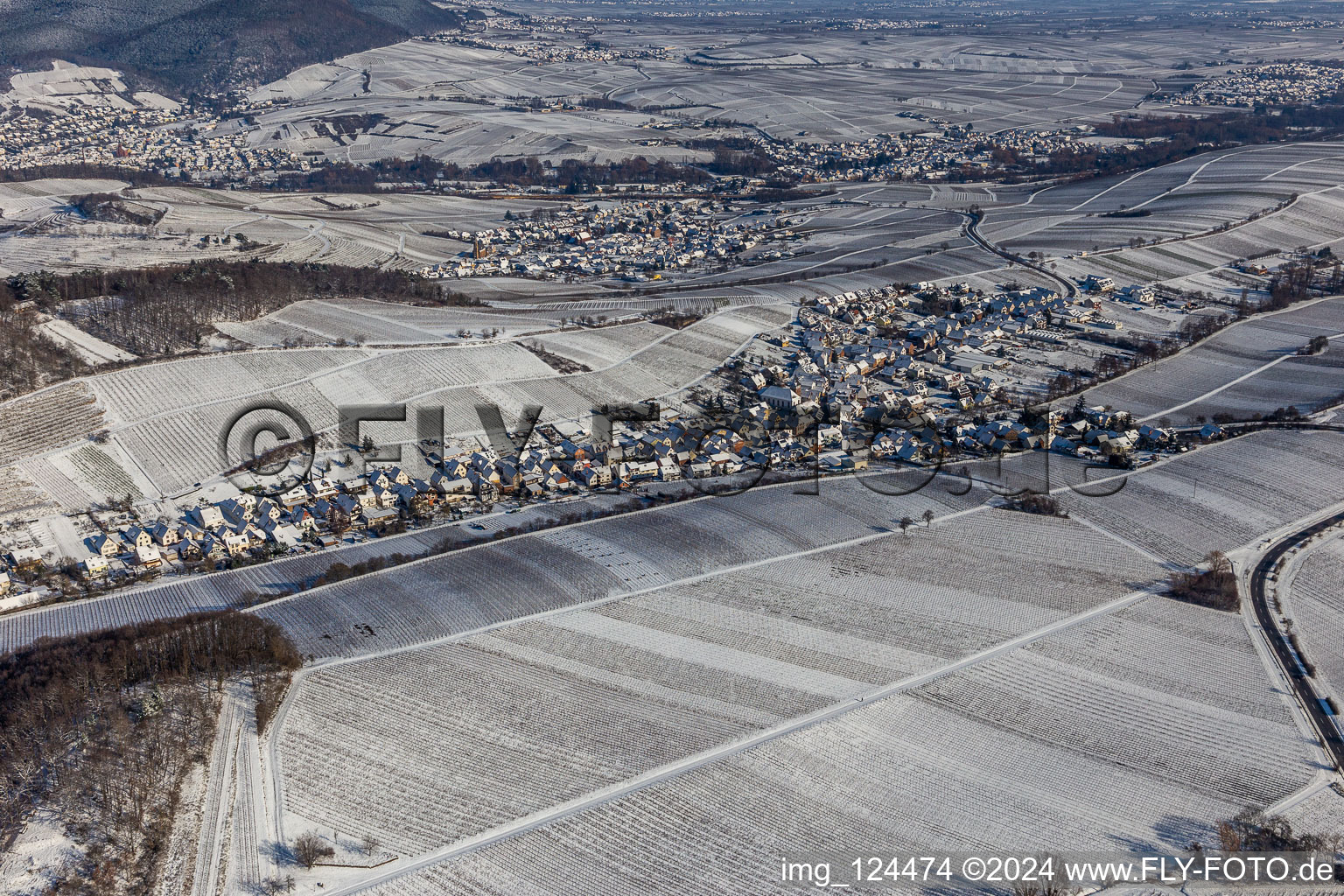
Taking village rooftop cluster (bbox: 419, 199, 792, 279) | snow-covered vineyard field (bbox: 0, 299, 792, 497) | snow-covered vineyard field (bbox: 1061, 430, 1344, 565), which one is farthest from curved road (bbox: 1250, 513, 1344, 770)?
village rooftop cluster (bbox: 419, 199, 792, 279)

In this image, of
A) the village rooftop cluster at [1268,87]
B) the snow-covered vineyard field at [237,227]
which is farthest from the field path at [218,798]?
the village rooftop cluster at [1268,87]

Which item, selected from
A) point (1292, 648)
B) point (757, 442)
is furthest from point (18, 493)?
point (1292, 648)

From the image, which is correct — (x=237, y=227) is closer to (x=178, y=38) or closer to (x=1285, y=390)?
(x=1285, y=390)

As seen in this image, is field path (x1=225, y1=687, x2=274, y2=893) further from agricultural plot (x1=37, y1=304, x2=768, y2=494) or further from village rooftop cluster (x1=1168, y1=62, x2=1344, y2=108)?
village rooftop cluster (x1=1168, y1=62, x2=1344, y2=108)

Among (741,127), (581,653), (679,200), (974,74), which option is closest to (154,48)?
(741,127)

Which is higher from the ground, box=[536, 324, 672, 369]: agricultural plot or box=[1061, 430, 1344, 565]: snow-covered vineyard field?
box=[536, 324, 672, 369]: agricultural plot

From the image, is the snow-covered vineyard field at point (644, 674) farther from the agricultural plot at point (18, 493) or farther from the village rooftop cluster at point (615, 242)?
the village rooftop cluster at point (615, 242)

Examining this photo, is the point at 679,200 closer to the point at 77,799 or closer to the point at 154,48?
the point at 77,799
